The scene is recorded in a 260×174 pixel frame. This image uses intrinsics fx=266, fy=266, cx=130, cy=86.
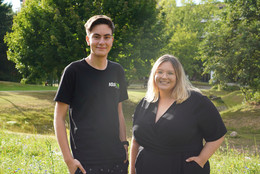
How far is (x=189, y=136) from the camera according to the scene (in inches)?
106

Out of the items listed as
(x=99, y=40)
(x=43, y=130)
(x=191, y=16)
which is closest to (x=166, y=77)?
(x=99, y=40)

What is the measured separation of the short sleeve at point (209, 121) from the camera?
2.70 metres

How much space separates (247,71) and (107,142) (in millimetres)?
20260

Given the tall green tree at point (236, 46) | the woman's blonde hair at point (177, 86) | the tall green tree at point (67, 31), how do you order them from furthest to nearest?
the tall green tree at point (236, 46) < the tall green tree at point (67, 31) < the woman's blonde hair at point (177, 86)

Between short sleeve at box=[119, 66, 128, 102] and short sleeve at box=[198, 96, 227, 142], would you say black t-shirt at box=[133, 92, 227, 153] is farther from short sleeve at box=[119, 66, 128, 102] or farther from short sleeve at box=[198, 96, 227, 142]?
short sleeve at box=[119, 66, 128, 102]

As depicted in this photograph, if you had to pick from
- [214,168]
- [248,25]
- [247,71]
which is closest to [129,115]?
[247,71]

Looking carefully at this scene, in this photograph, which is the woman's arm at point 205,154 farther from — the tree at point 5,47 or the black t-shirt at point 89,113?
the tree at point 5,47

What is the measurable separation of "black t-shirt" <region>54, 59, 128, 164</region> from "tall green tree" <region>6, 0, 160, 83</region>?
16.8 metres

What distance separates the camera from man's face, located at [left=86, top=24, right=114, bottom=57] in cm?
268

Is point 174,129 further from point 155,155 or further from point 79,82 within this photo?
point 79,82

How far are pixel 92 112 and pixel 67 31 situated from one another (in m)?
17.4

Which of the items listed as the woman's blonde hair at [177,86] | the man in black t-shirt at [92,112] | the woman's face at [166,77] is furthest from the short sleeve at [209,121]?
the man in black t-shirt at [92,112]

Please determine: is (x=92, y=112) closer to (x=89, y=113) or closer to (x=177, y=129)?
(x=89, y=113)

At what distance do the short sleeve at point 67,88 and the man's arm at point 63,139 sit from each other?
0.06 m
